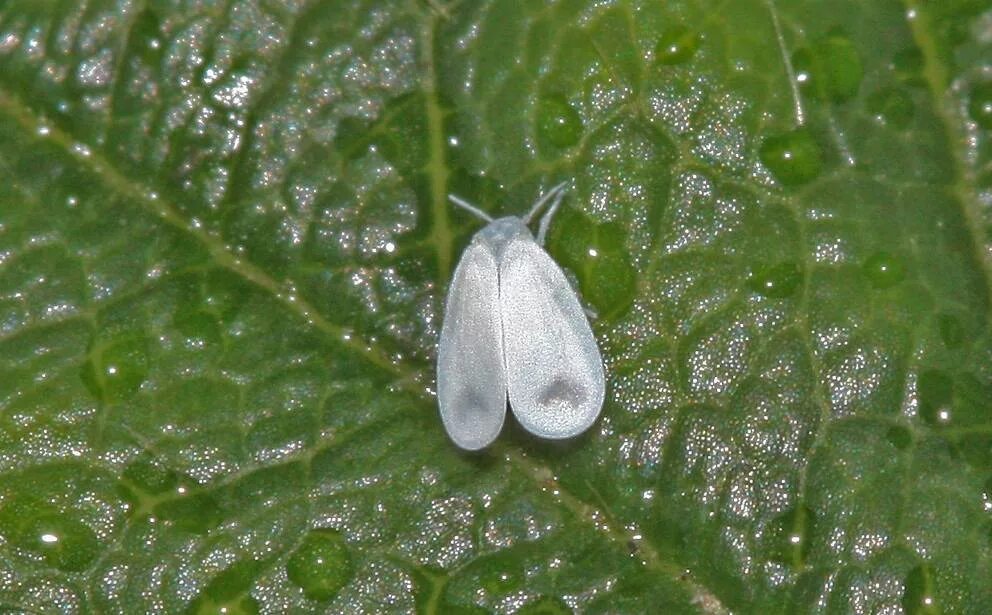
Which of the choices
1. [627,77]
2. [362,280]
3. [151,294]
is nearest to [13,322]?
[151,294]

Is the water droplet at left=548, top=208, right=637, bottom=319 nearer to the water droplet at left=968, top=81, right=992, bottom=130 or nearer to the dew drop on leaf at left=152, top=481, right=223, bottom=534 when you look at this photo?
the water droplet at left=968, top=81, right=992, bottom=130

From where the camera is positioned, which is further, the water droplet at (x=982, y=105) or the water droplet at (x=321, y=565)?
the water droplet at (x=982, y=105)

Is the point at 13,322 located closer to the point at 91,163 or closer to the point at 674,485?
the point at 91,163

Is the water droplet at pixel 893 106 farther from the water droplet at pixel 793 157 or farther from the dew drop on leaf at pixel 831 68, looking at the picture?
the water droplet at pixel 793 157

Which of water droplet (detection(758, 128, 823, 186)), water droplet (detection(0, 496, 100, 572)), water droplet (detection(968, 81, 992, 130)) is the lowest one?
water droplet (detection(968, 81, 992, 130))

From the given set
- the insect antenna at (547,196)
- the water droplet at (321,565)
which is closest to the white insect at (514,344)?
the insect antenna at (547,196)

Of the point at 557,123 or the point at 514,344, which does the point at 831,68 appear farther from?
the point at 514,344

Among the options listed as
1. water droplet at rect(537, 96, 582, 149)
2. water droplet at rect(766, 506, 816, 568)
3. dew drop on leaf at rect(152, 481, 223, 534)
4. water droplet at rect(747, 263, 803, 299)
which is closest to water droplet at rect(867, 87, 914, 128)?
water droplet at rect(747, 263, 803, 299)
